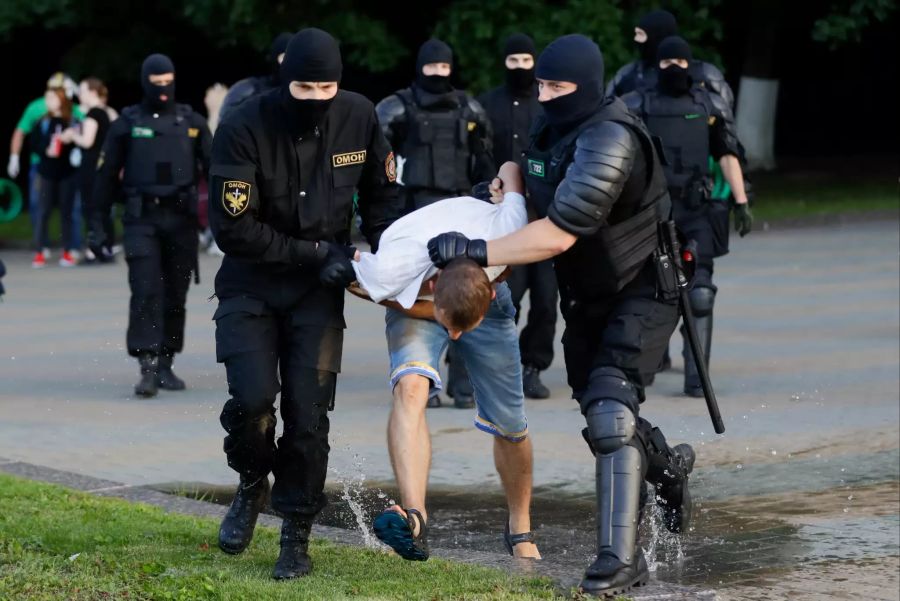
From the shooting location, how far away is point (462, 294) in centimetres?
545

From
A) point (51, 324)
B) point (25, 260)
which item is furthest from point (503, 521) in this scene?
point (25, 260)

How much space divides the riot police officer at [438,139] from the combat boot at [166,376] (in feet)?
5.43

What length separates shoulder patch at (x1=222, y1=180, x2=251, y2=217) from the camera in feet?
19.1

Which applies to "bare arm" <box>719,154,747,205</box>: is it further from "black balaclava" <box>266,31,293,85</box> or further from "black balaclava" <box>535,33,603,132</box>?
"black balaclava" <box>535,33,603,132</box>

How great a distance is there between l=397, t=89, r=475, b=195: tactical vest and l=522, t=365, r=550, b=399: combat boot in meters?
1.12

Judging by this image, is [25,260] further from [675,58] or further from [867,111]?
[867,111]

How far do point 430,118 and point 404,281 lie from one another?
425 cm

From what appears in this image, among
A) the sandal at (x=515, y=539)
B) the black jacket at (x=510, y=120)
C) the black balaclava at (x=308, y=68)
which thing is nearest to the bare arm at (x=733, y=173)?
the black jacket at (x=510, y=120)

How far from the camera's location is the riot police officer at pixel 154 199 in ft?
34.8

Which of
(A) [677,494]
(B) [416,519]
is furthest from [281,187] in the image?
(A) [677,494]

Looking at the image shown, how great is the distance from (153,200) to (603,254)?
206 inches

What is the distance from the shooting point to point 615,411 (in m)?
5.82

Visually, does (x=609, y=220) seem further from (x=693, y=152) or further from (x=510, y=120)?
(x=510, y=120)

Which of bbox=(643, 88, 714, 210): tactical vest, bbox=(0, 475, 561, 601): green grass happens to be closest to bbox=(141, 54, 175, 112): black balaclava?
bbox=(643, 88, 714, 210): tactical vest
